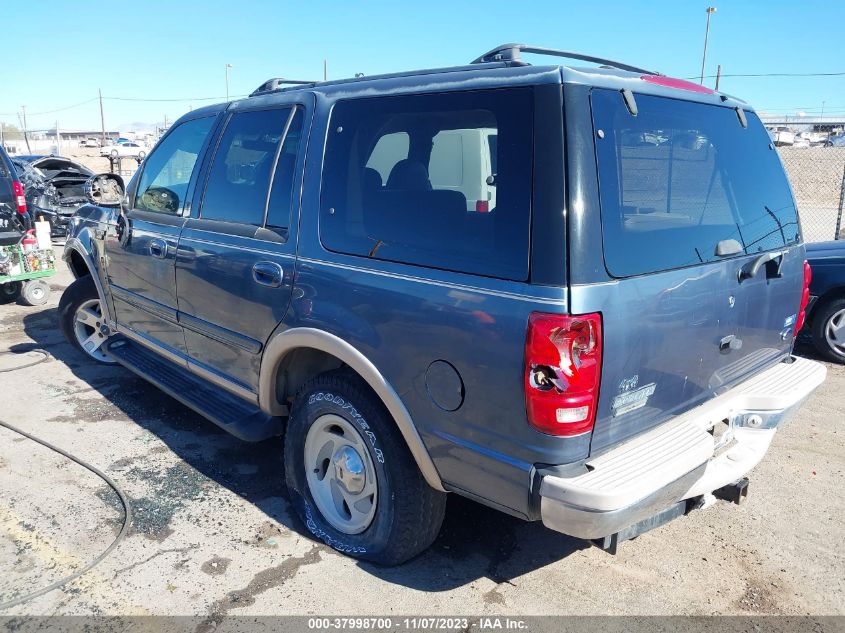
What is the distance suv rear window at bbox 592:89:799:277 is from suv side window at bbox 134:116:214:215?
101 inches

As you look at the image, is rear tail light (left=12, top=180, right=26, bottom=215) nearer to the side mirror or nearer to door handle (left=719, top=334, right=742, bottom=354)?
the side mirror

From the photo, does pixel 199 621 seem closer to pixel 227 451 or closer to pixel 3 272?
pixel 227 451

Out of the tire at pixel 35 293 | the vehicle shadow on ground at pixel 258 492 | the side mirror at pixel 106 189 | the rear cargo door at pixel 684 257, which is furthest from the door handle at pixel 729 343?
the tire at pixel 35 293

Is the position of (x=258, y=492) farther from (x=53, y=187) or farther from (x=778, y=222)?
(x=53, y=187)

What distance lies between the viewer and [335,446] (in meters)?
3.11

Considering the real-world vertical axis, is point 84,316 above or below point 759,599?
above

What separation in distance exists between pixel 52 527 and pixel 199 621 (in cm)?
118

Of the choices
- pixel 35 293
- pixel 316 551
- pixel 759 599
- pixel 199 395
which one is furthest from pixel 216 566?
pixel 35 293

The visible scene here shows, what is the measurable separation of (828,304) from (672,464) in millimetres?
4680

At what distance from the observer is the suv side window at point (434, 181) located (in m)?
2.24

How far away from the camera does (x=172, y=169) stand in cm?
422

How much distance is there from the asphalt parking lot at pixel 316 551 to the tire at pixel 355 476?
13cm

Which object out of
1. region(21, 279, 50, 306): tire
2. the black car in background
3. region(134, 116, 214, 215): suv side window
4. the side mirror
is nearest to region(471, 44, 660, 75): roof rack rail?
region(134, 116, 214, 215): suv side window

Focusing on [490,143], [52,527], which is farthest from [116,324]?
[490,143]
